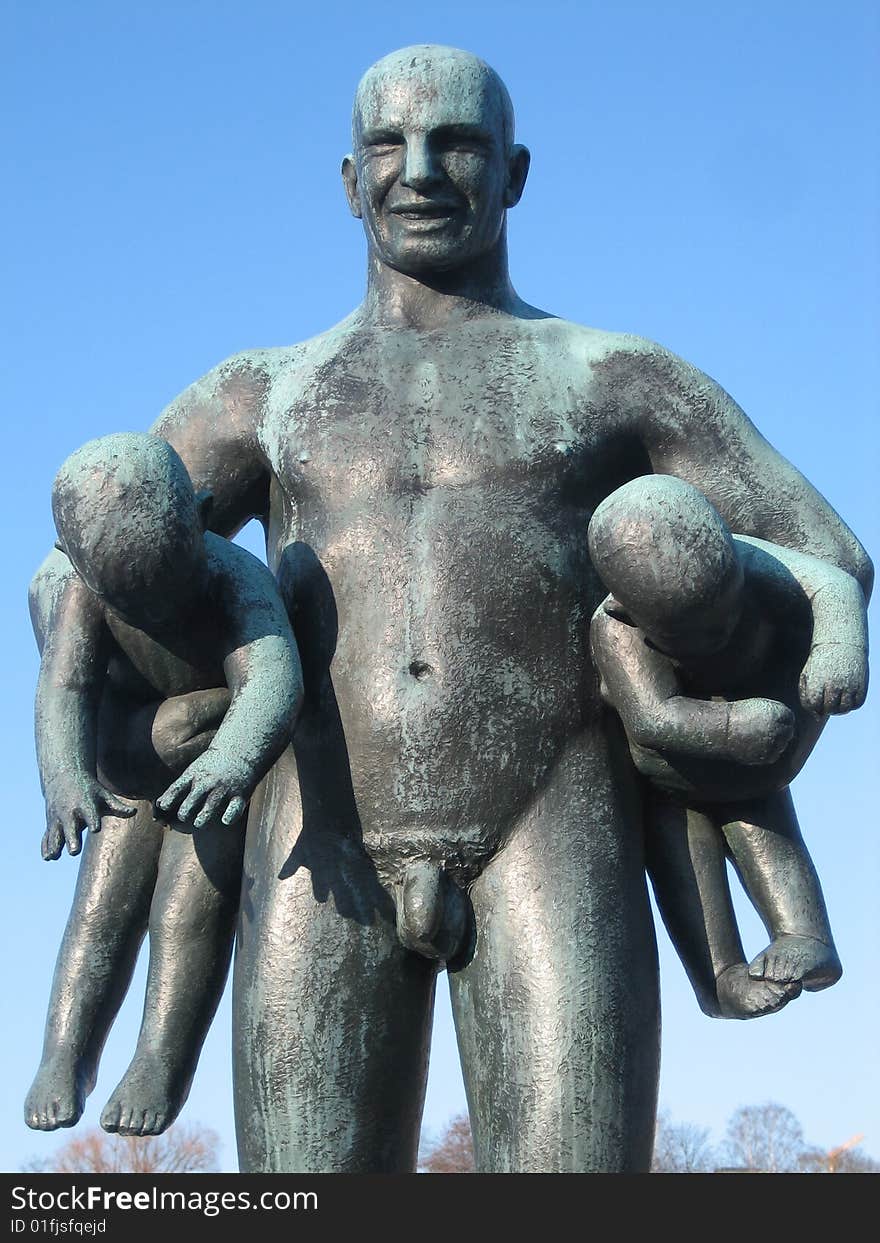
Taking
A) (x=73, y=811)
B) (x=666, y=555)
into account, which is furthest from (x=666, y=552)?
(x=73, y=811)

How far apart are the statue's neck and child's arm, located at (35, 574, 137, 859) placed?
147cm

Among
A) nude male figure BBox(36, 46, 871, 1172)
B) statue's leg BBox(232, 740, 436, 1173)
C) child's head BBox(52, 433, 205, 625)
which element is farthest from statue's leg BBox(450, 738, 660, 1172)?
child's head BBox(52, 433, 205, 625)

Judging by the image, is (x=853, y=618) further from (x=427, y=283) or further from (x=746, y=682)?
(x=427, y=283)

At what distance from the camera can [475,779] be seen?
6.17 metres

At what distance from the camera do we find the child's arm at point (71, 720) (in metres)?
5.96

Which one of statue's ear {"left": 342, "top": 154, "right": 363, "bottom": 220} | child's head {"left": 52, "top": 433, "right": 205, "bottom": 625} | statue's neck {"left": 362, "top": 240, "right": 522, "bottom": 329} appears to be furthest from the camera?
statue's ear {"left": 342, "top": 154, "right": 363, "bottom": 220}

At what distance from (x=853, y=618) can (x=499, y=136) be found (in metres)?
2.02

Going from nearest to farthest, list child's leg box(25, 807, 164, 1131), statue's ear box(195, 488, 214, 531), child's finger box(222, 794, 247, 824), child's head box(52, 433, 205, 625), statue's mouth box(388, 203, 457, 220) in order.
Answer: child's finger box(222, 794, 247, 824)
child's head box(52, 433, 205, 625)
statue's ear box(195, 488, 214, 531)
child's leg box(25, 807, 164, 1131)
statue's mouth box(388, 203, 457, 220)

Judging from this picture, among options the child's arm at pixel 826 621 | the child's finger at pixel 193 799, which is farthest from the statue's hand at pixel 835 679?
the child's finger at pixel 193 799

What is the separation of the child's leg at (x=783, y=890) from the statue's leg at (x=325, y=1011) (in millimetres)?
1059

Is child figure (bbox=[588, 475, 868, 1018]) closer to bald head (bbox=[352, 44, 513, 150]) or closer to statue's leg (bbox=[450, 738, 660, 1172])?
statue's leg (bbox=[450, 738, 660, 1172])

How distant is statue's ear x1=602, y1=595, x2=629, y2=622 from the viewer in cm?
613

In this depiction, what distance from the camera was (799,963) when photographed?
6.16 meters
